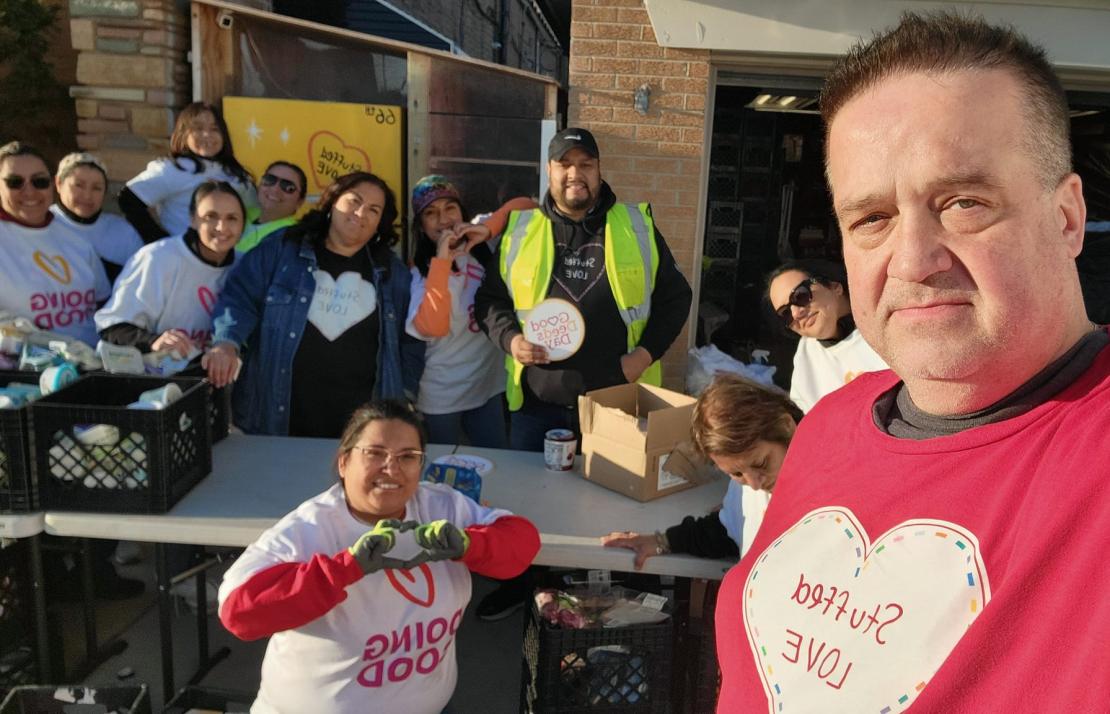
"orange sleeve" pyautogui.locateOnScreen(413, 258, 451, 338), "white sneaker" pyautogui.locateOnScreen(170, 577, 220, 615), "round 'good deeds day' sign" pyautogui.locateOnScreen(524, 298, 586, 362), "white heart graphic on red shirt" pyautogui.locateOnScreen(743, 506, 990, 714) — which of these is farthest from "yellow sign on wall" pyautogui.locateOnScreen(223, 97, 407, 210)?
"white heart graphic on red shirt" pyautogui.locateOnScreen(743, 506, 990, 714)

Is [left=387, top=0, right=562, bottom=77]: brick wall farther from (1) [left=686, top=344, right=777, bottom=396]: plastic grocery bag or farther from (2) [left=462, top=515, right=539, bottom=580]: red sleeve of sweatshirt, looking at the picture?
(2) [left=462, top=515, right=539, bottom=580]: red sleeve of sweatshirt

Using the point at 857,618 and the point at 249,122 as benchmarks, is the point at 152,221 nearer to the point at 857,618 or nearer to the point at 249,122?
the point at 249,122

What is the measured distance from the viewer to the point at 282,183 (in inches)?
177

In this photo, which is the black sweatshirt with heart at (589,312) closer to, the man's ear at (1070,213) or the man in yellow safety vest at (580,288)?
the man in yellow safety vest at (580,288)

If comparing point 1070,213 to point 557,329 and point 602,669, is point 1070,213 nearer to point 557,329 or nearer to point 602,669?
point 602,669

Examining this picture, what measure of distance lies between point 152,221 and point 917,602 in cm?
461

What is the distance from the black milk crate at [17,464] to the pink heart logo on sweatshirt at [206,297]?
1.00 meters

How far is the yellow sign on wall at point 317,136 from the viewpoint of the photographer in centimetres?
592

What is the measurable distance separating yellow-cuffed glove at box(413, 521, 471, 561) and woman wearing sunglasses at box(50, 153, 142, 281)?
9.33 feet

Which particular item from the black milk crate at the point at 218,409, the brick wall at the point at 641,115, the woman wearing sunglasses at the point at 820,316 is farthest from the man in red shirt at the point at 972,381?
the brick wall at the point at 641,115

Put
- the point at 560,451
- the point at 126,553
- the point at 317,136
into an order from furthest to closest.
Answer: the point at 317,136
the point at 126,553
the point at 560,451

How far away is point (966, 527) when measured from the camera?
0.85 metres

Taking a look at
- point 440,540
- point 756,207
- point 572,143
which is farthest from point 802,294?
point 756,207

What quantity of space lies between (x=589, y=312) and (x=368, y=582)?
1.69 m
